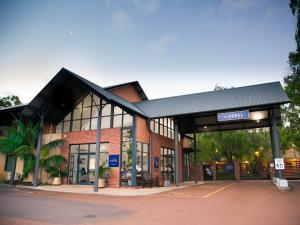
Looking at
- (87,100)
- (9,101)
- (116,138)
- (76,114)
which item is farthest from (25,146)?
(9,101)

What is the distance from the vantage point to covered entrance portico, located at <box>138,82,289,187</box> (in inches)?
580

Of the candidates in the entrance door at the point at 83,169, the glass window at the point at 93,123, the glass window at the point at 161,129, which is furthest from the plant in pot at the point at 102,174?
the glass window at the point at 161,129

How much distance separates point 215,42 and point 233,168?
1751 centimetres

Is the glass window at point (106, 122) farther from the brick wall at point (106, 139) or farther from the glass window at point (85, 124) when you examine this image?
the glass window at point (85, 124)

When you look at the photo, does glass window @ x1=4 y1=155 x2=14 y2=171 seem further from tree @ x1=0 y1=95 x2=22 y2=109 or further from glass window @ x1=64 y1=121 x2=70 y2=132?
tree @ x1=0 y1=95 x2=22 y2=109

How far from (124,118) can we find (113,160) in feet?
10.1

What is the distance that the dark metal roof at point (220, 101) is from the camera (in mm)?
14624

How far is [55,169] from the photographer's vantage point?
17.4 metres

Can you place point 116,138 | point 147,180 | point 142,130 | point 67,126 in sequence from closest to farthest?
point 147,180 < point 116,138 < point 142,130 < point 67,126

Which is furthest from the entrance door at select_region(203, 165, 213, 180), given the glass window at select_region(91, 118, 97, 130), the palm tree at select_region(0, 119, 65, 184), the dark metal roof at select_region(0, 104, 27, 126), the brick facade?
the dark metal roof at select_region(0, 104, 27, 126)

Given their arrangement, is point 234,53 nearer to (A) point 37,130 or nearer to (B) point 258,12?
(B) point 258,12

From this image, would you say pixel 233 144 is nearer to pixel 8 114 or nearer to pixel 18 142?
pixel 18 142

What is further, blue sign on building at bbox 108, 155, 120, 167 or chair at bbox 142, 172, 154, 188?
chair at bbox 142, 172, 154, 188

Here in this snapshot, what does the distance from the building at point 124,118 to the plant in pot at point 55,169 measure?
2.21 feet
